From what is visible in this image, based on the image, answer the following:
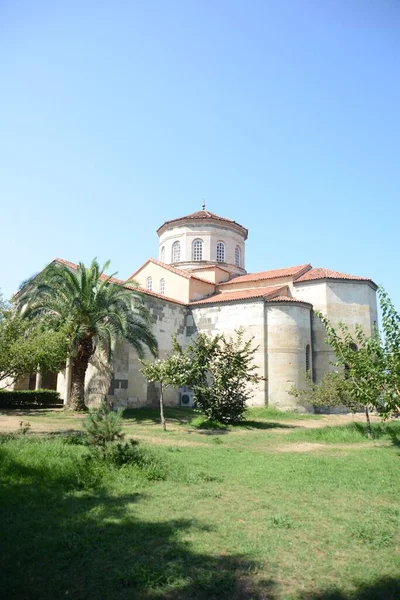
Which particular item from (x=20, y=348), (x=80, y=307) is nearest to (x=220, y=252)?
(x=80, y=307)

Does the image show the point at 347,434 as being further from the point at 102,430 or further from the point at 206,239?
the point at 206,239

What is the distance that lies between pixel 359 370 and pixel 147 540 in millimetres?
9694

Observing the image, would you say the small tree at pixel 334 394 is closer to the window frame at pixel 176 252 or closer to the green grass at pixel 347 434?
the green grass at pixel 347 434

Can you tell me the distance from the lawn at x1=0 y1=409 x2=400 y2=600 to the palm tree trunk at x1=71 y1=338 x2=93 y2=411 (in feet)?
34.3

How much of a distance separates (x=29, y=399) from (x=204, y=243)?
52.6 feet

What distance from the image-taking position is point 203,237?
3183 centimetres

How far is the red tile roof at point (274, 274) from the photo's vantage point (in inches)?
1093

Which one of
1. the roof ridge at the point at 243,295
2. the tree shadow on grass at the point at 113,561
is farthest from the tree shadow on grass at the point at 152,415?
the tree shadow on grass at the point at 113,561

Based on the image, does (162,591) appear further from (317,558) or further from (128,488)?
(128,488)

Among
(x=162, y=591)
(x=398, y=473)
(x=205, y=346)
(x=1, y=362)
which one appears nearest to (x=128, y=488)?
(x=162, y=591)

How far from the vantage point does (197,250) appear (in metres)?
32.0

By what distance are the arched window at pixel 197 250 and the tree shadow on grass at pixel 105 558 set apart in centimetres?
2605

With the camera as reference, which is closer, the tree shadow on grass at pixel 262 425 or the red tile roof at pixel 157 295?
the tree shadow on grass at pixel 262 425

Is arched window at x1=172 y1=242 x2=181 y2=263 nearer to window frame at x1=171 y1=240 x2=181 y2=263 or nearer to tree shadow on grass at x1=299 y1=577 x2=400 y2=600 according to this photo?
window frame at x1=171 y1=240 x2=181 y2=263
